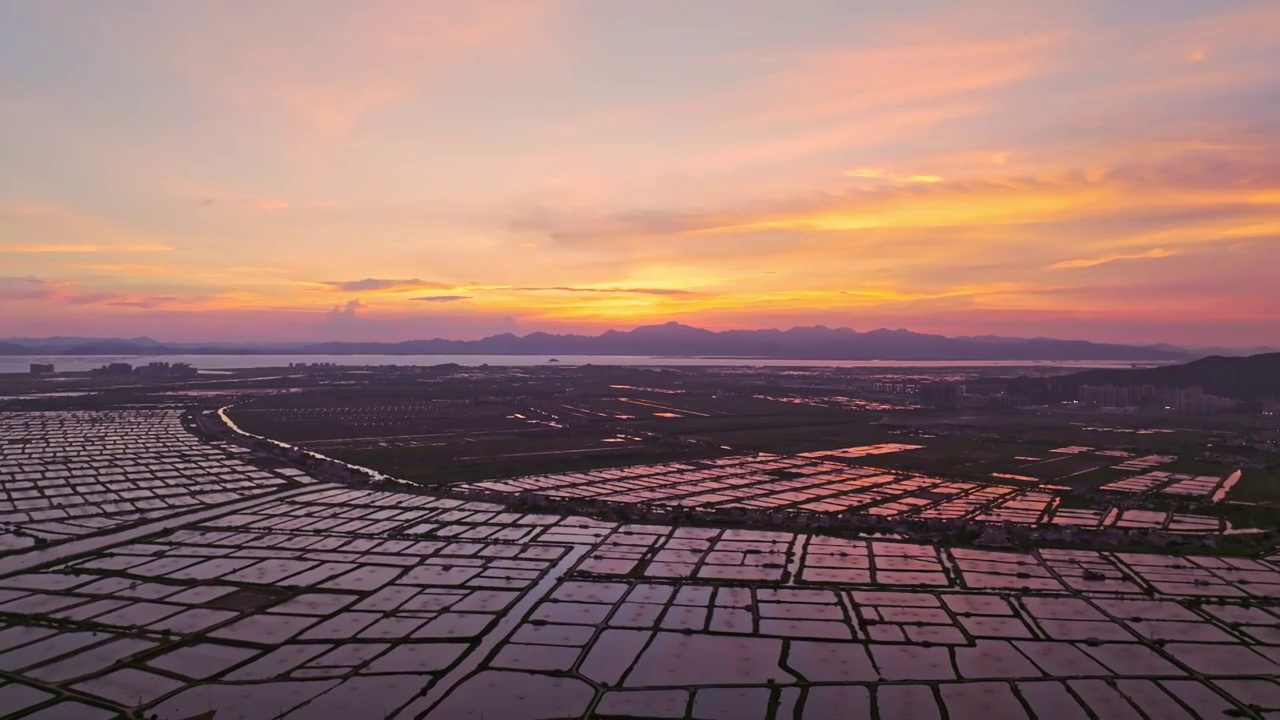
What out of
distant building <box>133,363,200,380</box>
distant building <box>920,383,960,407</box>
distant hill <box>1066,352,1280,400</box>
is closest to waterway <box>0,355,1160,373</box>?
distant building <box>133,363,200,380</box>

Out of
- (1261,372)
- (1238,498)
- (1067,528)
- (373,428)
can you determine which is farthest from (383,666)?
(1261,372)

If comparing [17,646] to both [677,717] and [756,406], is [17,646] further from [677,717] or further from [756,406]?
[756,406]

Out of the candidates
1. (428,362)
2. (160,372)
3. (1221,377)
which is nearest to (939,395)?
(1221,377)

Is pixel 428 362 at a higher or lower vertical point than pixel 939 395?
higher

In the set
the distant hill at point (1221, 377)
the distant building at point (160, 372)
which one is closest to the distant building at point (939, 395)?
the distant hill at point (1221, 377)

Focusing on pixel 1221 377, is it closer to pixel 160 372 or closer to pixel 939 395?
pixel 939 395

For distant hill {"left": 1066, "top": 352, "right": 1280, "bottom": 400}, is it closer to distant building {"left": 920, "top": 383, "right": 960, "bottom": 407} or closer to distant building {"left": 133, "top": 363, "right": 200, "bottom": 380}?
distant building {"left": 920, "top": 383, "right": 960, "bottom": 407}

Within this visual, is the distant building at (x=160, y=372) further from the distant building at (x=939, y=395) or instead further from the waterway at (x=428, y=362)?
the distant building at (x=939, y=395)

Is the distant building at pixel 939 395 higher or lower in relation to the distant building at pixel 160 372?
lower
